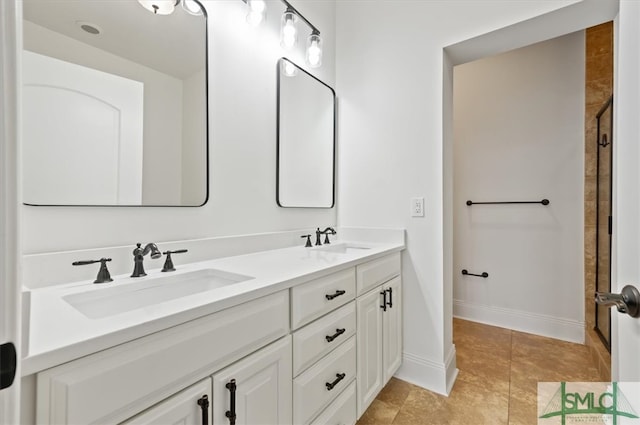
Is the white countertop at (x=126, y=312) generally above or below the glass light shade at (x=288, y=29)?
below

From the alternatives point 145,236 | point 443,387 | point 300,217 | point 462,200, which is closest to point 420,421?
point 443,387

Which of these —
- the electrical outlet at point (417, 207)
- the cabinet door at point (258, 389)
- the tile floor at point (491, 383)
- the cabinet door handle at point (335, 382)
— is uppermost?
the electrical outlet at point (417, 207)

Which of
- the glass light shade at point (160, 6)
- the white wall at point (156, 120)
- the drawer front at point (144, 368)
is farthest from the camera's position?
the glass light shade at point (160, 6)

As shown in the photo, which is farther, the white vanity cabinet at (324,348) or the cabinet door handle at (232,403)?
the white vanity cabinet at (324,348)

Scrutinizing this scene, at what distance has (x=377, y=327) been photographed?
150 cm

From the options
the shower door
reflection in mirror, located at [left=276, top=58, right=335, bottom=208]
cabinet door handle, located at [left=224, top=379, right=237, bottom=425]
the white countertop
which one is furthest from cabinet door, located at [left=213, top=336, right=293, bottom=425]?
the shower door

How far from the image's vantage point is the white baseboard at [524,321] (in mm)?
2281

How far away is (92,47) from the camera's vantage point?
1.03 m

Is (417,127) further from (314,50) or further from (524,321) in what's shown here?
(524,321)

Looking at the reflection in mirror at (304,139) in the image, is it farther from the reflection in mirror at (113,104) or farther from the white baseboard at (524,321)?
the white baseboard at (524,321)

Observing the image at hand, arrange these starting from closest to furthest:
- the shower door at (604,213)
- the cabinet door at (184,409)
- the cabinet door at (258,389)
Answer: the cabinet door at (184,409)
the cabinet door at (258,389)
the shower door at (604,213)

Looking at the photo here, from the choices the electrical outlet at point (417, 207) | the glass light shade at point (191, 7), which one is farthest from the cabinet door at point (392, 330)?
the glass light shade at point (191, 7)

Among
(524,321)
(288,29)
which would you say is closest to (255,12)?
(288,29)

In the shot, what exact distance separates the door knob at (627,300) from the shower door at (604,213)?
1611 millimetres
